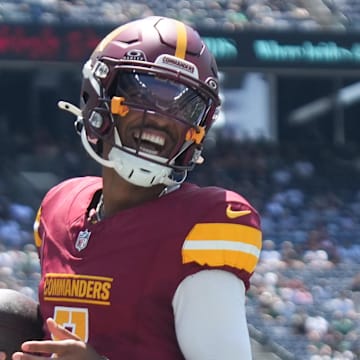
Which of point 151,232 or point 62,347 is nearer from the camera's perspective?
point 62,347

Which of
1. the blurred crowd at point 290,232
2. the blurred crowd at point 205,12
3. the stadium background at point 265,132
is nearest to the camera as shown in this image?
the blurred crowd at point 290,232

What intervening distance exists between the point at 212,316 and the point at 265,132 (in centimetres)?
1402

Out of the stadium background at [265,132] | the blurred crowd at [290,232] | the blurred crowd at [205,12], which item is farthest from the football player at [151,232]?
the blurred crowd at [205,12]

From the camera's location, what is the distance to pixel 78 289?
185 centimetres

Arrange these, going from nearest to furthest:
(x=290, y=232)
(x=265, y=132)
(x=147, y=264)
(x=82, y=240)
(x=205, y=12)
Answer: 1. (x=147, y=264)
2. (x=82, y=240)
3. (x=290, y=232)
4. (x=205, y=12)
5. (x=265, y=132)

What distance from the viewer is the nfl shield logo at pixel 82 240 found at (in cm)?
191

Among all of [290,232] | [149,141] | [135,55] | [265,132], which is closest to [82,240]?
[149,141]

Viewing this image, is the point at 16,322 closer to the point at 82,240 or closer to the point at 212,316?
the point at 82,240

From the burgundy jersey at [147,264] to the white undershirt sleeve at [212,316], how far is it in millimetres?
17

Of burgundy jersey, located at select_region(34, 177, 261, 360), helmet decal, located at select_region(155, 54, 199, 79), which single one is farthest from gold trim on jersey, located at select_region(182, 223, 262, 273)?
helmet decal, located at select_region(155, 54, 199, 79)

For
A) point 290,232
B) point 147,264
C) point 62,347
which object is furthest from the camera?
point 290,232

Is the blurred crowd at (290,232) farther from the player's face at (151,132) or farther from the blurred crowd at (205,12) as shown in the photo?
the player's face at (151,132)

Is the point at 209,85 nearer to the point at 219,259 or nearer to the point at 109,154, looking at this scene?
the point at 109,154

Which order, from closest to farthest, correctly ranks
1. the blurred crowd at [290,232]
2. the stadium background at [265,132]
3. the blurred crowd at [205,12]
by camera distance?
the blurred crowd at [290,232], the stadium background at [265,132], the blurred crowd at [205,12]
